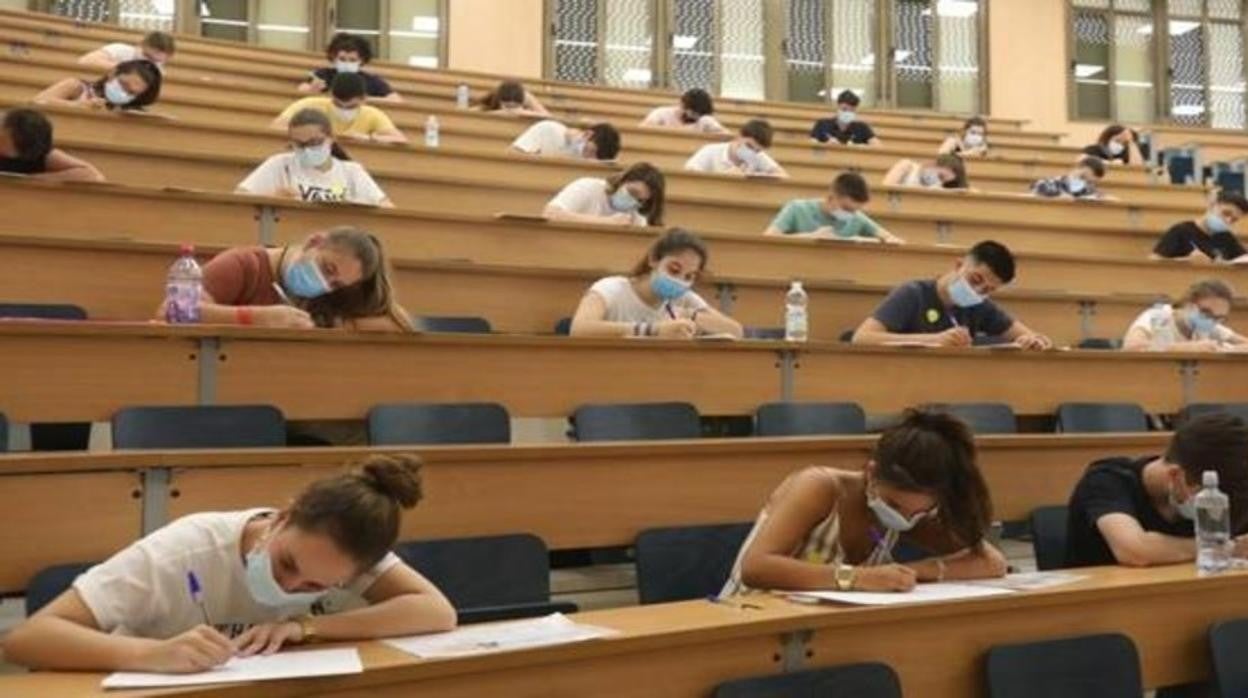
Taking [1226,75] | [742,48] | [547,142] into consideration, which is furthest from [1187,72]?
[547,142]

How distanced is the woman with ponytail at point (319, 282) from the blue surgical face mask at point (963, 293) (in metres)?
1.91

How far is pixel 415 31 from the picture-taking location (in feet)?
33.9

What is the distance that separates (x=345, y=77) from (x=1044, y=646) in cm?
468

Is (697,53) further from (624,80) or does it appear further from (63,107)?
(63,107)

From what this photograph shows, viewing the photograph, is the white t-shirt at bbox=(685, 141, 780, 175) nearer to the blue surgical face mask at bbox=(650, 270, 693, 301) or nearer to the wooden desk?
the blue surgical face mask at bbox=(650, 270, 693, 301)

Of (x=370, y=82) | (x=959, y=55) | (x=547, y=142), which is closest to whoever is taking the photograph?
(x=547, y=142)

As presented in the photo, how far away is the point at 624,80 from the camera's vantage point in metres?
10.8

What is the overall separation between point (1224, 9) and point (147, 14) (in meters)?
10.8

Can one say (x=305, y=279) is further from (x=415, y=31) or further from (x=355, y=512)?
(x=415, y=31)

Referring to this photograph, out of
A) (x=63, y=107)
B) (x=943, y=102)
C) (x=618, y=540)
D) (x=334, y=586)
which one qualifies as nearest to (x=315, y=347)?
(x=618, y=540)

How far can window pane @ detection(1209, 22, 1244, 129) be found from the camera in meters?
12.2

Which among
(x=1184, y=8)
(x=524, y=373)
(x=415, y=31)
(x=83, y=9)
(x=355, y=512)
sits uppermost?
(x=1184, y=8)

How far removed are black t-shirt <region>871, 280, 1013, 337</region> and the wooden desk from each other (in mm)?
1733

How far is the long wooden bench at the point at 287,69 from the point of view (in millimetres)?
7312
